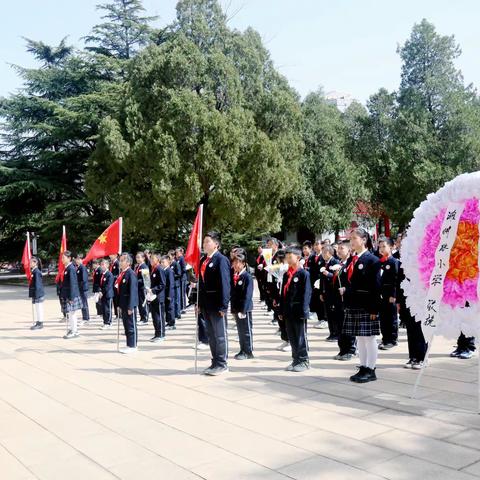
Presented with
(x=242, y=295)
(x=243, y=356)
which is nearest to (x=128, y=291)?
(x=242, y=295)

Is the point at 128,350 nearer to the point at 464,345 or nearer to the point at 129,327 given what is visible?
the point at 129,327

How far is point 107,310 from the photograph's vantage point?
13.1 metres

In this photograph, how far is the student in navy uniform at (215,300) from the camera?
7.57m

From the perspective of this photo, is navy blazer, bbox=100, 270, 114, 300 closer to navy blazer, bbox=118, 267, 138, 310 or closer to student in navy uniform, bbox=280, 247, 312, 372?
navy blazer, bbox=118, 267, 138, 310

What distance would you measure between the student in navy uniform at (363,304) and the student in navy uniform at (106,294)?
7.46m

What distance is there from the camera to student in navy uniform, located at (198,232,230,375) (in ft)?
24.8

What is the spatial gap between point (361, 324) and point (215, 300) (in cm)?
199

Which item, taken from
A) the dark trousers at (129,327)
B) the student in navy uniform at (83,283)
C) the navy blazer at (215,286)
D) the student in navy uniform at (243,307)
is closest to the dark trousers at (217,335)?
the navy blazer at (215,286)

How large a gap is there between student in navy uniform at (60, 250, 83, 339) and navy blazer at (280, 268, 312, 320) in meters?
5.71

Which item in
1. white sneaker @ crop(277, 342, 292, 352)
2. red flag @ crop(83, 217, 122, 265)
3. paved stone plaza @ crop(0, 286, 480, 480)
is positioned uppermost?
red flag @ crop(83, 217, 122, 265)

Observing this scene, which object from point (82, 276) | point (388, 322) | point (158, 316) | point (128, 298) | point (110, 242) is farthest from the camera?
point (82, 276)

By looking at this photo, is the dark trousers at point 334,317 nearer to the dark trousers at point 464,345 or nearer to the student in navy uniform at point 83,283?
the dark trousers at point 464,345

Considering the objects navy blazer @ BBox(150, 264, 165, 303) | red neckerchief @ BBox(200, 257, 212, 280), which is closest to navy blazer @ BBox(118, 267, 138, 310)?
navy blazer @ BBox(150, 264, 165, 303)

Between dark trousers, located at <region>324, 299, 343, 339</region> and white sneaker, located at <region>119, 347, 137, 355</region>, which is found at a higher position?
dark trousers, located at <region>324, 299, 343, 339</region>
